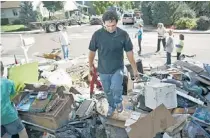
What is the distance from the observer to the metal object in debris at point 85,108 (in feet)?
16.7

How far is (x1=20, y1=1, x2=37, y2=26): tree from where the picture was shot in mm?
35875

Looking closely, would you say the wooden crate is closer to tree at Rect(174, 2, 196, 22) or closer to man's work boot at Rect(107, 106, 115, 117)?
man's work boot at Rect(107, 106, 115, 117)

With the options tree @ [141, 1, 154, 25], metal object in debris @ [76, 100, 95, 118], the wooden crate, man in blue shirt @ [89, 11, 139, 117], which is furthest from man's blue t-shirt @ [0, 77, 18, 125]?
tree @ [141, 1, 154, 25]

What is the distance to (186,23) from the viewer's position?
24.1m

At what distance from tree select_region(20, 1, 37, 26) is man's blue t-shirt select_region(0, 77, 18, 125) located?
3293cm

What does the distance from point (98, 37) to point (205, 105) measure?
2405 millimetres

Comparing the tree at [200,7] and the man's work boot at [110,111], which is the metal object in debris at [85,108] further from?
the tree at [200,7]

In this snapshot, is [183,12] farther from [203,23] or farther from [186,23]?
[203,23]

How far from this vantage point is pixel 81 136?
185 inches

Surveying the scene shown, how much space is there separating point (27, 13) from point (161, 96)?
34.4 meters

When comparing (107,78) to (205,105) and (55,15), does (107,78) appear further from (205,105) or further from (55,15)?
(55,15)

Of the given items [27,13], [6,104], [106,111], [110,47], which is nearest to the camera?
[6,104]

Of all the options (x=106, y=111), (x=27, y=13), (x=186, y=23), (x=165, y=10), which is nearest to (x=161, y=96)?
(x=106, y=111)

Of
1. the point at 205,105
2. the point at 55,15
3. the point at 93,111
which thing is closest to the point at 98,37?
the point at 93,111
